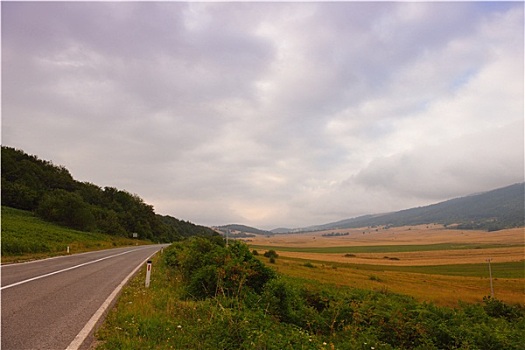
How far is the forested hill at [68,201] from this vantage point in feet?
206

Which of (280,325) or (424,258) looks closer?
(280,325)

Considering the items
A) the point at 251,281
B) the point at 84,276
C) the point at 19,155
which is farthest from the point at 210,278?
the point at 19,155

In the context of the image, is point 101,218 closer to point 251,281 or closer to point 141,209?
point 141,209

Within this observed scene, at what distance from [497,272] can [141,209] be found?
338 ft

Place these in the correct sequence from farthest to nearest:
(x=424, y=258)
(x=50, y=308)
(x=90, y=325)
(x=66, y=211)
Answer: (x=424, y=258)
(x=66, y=211)
(x=50, y=308)
(x=90, y=325)

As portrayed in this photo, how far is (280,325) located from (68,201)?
66779 mm

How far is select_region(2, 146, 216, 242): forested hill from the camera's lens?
62.8 meters

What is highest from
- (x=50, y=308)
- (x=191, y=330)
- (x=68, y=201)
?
(x=68, y=201)

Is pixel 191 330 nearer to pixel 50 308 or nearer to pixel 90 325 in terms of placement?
pixel 90 325

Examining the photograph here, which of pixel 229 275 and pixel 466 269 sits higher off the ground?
pixel 229 275

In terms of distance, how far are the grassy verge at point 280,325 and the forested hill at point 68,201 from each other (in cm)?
3048

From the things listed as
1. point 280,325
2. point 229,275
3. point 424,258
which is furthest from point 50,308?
point 424,258

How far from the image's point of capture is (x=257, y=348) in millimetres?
5836

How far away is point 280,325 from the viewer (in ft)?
26.1
